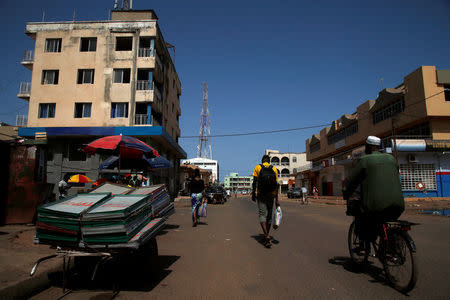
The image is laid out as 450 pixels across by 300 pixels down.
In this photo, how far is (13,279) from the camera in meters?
3.26

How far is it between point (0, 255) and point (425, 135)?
3051cm

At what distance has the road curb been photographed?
3002mm

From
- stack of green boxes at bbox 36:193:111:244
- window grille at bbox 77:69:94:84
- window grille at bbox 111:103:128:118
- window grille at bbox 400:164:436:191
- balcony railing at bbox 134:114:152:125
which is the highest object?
window grille at bbox 77:69:94:84

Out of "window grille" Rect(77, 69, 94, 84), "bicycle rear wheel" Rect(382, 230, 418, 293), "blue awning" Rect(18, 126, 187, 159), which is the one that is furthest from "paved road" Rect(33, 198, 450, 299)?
"window grille" Rect(77, 69, 94, 84)

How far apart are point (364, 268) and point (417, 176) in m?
27.0

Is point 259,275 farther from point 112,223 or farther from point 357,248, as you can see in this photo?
point 112,223

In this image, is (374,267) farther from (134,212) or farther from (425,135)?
(425,135)

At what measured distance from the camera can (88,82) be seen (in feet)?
80.3

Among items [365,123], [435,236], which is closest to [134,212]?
[435,236]

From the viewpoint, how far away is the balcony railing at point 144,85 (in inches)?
954

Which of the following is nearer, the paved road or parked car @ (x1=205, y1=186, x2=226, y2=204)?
the paved road

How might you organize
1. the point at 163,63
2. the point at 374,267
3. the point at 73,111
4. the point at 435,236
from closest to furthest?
1. the point at 374,267
2. the point at 435,236
3. the point at 73,111
4. the point at 163,63

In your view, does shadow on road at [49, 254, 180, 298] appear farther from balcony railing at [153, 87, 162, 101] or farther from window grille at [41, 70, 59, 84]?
window grille at [41, 70, 59, 84]

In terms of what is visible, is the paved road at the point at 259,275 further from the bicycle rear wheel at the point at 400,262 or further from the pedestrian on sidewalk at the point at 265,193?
the pedestrian on sidewalk at the point at 265,193
